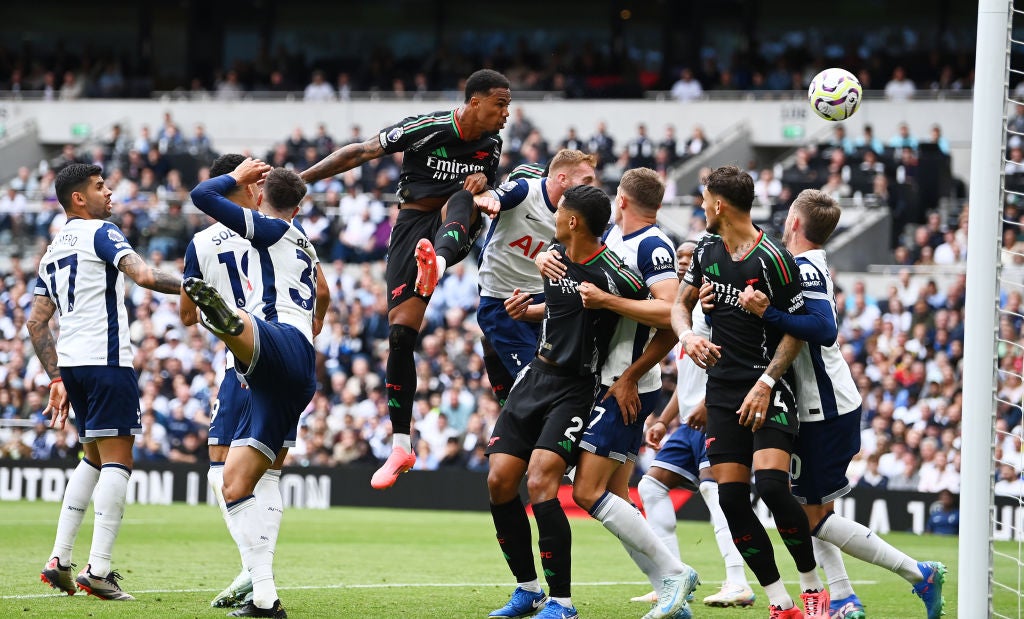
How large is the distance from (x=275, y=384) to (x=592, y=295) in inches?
73.4

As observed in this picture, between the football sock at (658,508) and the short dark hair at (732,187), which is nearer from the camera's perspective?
the short dark hair at (732,187)

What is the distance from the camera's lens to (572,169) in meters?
8.55

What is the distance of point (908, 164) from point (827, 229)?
16.3 metres

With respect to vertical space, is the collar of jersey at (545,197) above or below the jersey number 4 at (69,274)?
above

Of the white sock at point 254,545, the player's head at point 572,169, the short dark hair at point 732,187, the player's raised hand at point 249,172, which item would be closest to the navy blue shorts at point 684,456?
the player's head at point 572,169

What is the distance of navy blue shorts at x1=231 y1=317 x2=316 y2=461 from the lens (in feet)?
23.8

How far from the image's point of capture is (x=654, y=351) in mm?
7469

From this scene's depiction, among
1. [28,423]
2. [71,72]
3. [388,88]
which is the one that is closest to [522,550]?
[28,423]

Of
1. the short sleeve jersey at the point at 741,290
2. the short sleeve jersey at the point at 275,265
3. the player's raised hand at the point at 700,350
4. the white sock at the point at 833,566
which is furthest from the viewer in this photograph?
the white sock at the point at 833,566

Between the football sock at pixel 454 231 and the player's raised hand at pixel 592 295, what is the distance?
3.99 ft

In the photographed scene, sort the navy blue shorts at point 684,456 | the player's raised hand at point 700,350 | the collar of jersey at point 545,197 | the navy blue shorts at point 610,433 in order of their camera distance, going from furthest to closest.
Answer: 1. the navy blue shorts at point 684,456
2. the collar of jersey at point 545,197
3. the navy blue shorts at point 610,433
4. the player's raised hand at point 700,350

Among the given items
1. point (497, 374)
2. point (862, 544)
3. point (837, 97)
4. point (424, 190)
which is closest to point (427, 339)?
point (497, 374)

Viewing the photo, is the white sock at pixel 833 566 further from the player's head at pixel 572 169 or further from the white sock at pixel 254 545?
the white sock at pixel 254 545

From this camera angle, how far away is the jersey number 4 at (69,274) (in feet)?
28.5
